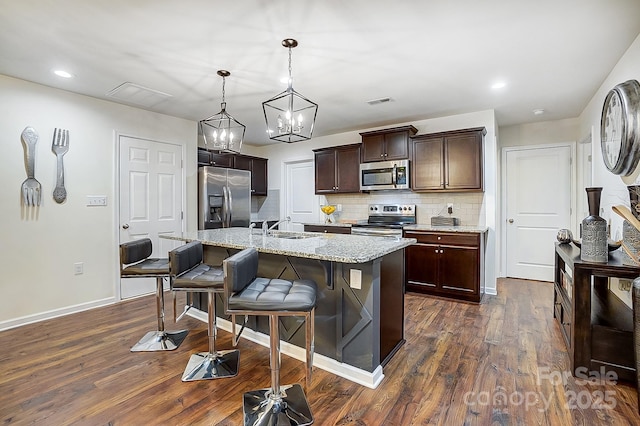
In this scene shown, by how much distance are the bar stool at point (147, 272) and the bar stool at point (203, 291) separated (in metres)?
0.31

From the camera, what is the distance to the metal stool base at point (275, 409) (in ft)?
5.47

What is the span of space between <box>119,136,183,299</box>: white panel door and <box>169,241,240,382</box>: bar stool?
214 cm

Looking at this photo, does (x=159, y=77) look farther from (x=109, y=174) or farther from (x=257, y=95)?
(x=109, y=174)

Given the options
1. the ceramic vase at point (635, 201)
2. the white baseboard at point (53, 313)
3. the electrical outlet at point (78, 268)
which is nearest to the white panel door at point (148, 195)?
the white baseboard at point (53, 313)

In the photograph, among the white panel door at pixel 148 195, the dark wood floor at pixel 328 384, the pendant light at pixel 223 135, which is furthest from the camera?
the white panel door at pixel 148 195

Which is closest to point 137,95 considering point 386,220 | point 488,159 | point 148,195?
point 148,195

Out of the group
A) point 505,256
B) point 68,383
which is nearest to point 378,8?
point 68,383

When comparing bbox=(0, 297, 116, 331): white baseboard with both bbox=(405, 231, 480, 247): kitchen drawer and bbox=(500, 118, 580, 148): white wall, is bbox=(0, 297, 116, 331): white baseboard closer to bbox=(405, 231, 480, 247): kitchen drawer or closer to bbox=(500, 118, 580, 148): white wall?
bbox=(405, 231, 480, 247): kitchen drawer

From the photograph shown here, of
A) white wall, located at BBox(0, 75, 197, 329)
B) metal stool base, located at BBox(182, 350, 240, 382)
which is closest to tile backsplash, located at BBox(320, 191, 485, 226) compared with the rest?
white wall, located at BBox(0, 75, 197, 329)

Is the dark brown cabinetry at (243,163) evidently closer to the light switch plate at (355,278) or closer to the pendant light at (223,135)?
the pendant light at (223,135)

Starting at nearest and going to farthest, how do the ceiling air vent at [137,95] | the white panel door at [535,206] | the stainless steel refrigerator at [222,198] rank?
the ceiling air vent at [137,95], the white panel door at [535,206], the stainless steel refrigerator at [222,198]

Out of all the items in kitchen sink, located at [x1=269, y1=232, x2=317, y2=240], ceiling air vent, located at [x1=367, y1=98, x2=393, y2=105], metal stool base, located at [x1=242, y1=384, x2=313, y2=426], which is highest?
ceiling air vent, located at [x1=367, y1=98, x2=393, y2=105]

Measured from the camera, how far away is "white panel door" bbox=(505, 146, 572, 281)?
14.9ft

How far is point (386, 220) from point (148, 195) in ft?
11.3
